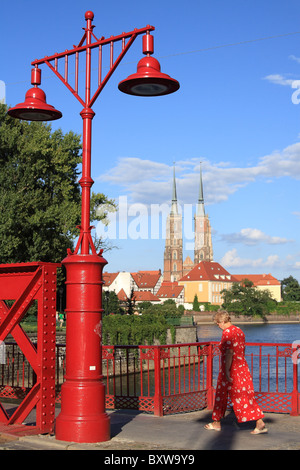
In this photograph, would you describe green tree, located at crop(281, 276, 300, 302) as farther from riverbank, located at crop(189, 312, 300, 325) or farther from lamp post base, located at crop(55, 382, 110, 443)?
lamp post base, located at crop(55, 382, 110, 443)

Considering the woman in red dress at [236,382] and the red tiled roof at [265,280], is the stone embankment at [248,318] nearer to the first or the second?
the red tiled roof at [265,280]

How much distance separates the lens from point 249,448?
6.95 metres

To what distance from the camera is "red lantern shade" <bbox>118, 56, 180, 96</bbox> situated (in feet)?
24.6

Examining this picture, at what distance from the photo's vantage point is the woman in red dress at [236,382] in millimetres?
7867

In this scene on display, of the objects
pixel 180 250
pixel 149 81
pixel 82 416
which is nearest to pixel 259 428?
pixel 82 416

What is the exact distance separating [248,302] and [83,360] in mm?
110615

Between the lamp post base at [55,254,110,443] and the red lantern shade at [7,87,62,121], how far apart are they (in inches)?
92.0

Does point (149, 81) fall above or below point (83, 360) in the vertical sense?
above

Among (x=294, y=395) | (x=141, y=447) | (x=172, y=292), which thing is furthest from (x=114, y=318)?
(x=172, y=292)

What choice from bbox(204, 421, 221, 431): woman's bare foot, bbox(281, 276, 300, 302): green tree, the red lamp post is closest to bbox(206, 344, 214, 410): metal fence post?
bbox(204, 421, 221, 431): woman's bare foot

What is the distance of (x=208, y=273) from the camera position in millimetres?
151375

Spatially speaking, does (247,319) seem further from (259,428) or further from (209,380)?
(259,428)

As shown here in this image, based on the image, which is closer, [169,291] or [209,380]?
[209,380]
